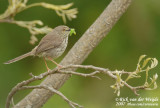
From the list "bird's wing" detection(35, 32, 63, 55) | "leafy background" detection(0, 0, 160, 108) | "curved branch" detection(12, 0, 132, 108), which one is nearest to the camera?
"curved branch" detection(12, 0, 132, 108)

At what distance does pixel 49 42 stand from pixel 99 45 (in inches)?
73.1

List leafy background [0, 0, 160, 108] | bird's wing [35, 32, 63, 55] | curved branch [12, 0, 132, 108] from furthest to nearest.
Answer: leafy background [0, 0, 160, 108] < bird's wing [35, 32, 63, 55] < curved branch [12, 0, 132, 108]

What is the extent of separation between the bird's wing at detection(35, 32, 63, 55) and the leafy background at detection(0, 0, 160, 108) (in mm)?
1254

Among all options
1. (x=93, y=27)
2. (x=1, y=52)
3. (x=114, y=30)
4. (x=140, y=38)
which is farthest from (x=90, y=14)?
(x=93, y=27)

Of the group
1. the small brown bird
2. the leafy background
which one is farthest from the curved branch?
the leafy background

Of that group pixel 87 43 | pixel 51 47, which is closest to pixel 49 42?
pixel 51 47

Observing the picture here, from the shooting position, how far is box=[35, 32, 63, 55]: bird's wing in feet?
14.6

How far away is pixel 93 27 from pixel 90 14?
91.2 inches

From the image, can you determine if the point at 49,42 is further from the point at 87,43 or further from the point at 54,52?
the point at 87,43

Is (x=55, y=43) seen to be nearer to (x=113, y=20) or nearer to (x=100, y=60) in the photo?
(x=113, y=20)

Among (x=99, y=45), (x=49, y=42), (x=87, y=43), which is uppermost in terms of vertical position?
(x=99, y=45)

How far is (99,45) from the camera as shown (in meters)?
6.30

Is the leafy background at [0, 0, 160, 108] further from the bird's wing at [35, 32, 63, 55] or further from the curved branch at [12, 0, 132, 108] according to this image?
the curved branch at [12, 0, 132, 108]

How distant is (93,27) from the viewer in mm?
4023
